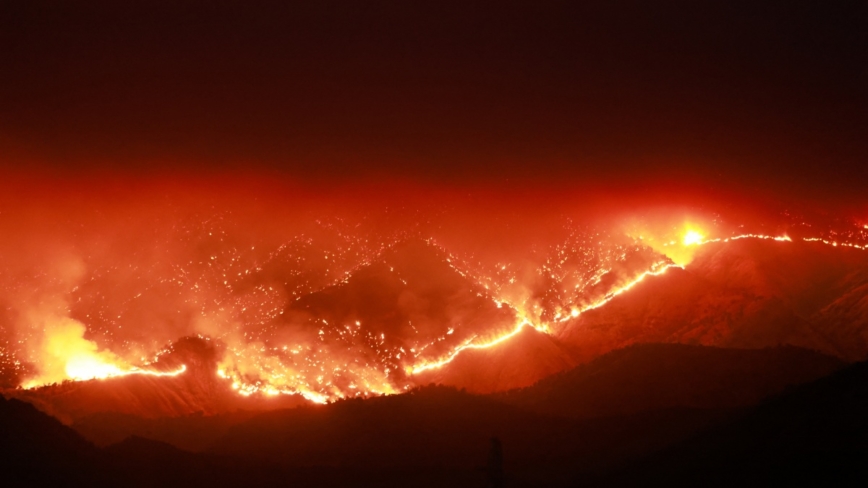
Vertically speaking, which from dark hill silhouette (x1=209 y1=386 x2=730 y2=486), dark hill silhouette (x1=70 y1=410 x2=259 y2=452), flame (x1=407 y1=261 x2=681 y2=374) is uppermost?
flame (x1=407 y1=261 x2=681 y2=374)

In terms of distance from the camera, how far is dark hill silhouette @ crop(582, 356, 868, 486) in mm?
17031

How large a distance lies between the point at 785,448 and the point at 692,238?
52576mm

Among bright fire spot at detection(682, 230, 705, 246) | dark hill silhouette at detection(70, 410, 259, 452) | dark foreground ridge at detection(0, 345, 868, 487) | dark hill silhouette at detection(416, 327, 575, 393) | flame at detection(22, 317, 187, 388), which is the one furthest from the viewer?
bright fire spot at detection(682, 230, 705, 246)

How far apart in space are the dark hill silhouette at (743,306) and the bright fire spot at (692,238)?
2278mm

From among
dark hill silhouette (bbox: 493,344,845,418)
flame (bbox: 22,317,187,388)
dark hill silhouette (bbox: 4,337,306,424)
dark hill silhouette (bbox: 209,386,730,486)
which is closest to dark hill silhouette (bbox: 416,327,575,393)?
dark hill silhouette (bbox: 493,344,845,418)

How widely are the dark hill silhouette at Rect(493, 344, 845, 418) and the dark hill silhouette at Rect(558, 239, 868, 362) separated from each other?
34.0 feet

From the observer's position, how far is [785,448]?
19484 millimetres

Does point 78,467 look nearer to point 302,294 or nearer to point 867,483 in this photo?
point 867,483

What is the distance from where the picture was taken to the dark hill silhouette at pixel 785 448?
17.0 metres

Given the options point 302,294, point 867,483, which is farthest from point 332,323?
point 867,483

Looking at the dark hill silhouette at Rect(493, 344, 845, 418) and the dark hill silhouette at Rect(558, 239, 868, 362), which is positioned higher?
the dark hill silhouette at Rect(558, 239, 868, 362)

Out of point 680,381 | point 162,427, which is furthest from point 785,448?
point 162,427

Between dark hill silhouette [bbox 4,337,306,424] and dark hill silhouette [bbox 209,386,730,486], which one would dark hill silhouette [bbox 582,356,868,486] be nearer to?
dark hill silhouette [bbox 209,386,730,486]

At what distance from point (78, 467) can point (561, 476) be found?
15.5m
